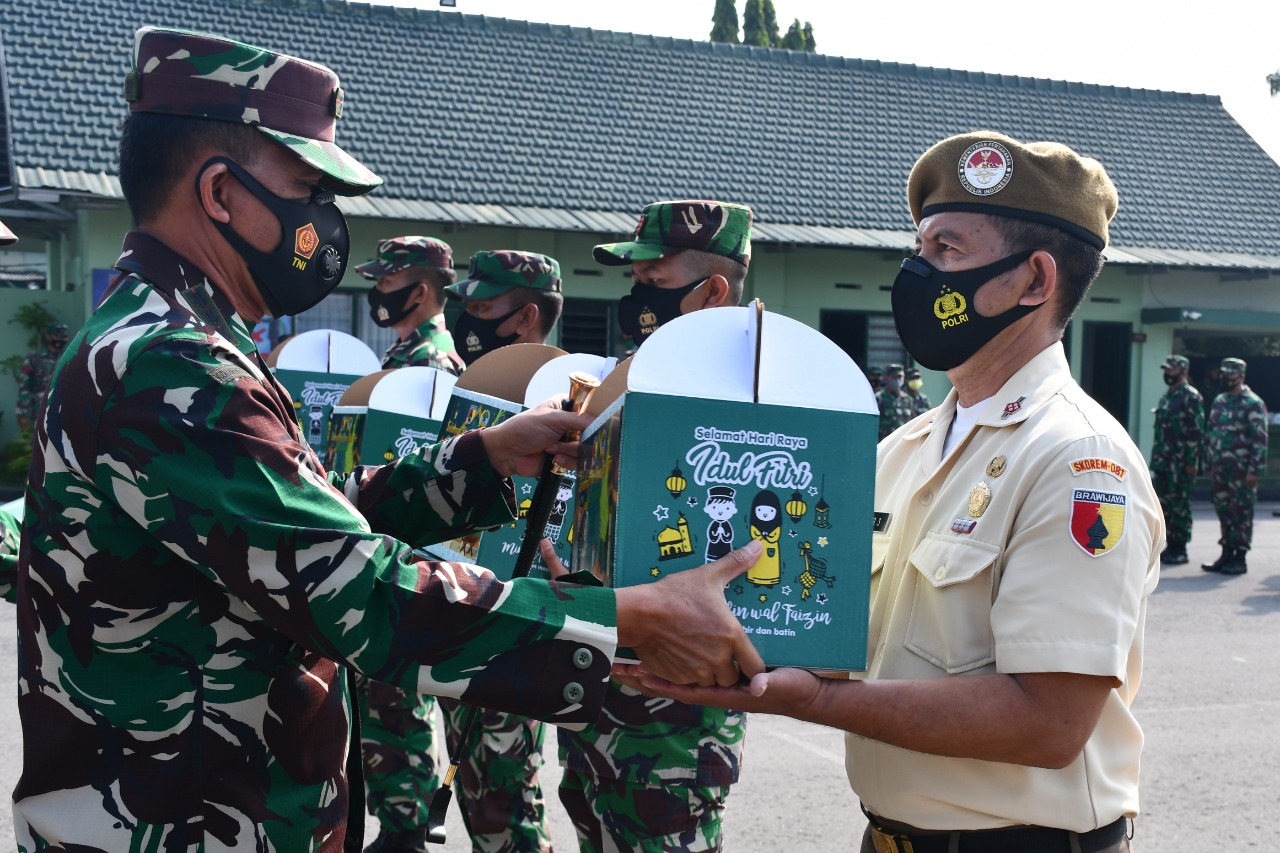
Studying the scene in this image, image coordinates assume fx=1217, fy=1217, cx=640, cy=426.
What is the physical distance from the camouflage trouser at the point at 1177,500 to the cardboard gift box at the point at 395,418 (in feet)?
36.5

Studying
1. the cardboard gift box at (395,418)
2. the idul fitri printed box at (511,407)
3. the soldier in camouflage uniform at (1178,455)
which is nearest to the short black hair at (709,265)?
the idul fitri printed box at (511,407)

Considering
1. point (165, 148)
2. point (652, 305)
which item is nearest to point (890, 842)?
point (165, 148)

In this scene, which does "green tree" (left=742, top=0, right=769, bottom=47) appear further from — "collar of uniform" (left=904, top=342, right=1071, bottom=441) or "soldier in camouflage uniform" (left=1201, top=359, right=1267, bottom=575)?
"collar of uniform" (left=904, top=342, right=1071, bottom=441)

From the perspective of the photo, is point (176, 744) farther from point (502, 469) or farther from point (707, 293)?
point (707, 293)

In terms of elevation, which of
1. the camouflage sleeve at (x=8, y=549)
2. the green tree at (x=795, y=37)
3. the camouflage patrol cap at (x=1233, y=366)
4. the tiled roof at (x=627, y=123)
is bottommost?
the camouflage patrol cap at (x=1233, y=366)

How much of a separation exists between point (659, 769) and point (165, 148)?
1.89 m

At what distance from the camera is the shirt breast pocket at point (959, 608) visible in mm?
2070

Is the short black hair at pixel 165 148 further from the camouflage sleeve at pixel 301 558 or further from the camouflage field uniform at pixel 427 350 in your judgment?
the camouflage field uniform at pixel 427 350

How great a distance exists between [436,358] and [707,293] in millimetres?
1848

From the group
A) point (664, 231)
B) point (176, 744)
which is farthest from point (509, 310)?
point (176, 744)

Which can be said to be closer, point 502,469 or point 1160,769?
point 502,469

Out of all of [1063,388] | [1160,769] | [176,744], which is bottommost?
[1160,769]

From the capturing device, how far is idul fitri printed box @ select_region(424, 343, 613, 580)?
297 cm

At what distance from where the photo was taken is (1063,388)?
2236 millimetres
